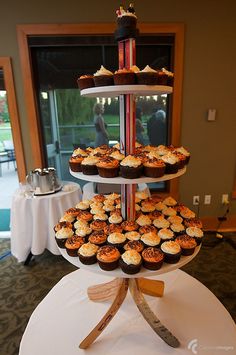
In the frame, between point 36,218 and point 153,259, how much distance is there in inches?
59.6

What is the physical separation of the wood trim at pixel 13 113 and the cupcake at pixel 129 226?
1.97 meters

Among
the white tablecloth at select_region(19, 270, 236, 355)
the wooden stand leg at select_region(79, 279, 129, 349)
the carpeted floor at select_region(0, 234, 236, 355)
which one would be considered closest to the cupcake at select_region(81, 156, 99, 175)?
the wooden stand leg at select_region(79, 279, 129, 349)

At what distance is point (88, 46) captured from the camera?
2.44 metres

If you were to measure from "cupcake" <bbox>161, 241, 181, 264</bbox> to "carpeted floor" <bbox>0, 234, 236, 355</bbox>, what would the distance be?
119cm

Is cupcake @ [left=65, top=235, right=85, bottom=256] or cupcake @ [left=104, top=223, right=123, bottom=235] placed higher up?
cupcake @ [left=104, top=223, right=123, bottom=235]

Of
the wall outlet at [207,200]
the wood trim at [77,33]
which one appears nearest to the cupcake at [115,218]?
the wood trim at [77,33]

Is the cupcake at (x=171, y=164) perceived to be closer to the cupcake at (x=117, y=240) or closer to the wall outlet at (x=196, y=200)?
the cupcake at (x=117, y=240)

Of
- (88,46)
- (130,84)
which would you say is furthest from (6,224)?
(130,84)

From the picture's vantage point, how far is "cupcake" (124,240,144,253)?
0.95 meters

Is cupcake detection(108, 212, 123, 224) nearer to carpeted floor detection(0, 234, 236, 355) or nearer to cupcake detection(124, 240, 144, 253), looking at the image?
cupcake detection(124, 240, 144, 253)

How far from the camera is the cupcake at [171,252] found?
0.93 meters

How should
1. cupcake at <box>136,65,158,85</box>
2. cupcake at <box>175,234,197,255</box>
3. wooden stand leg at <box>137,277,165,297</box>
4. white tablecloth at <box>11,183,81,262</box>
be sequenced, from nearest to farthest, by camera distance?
cupcake at <box>136,65,158,85</box> < cupcake at <box>175,234,197,255</box> < wooden stand leg at <box>137,277,165,297</box> < white tablecloth at <box>11,183,81,262</box>

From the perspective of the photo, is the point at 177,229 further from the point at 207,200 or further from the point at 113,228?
the point at 207,200

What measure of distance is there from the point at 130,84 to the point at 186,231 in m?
0.70
